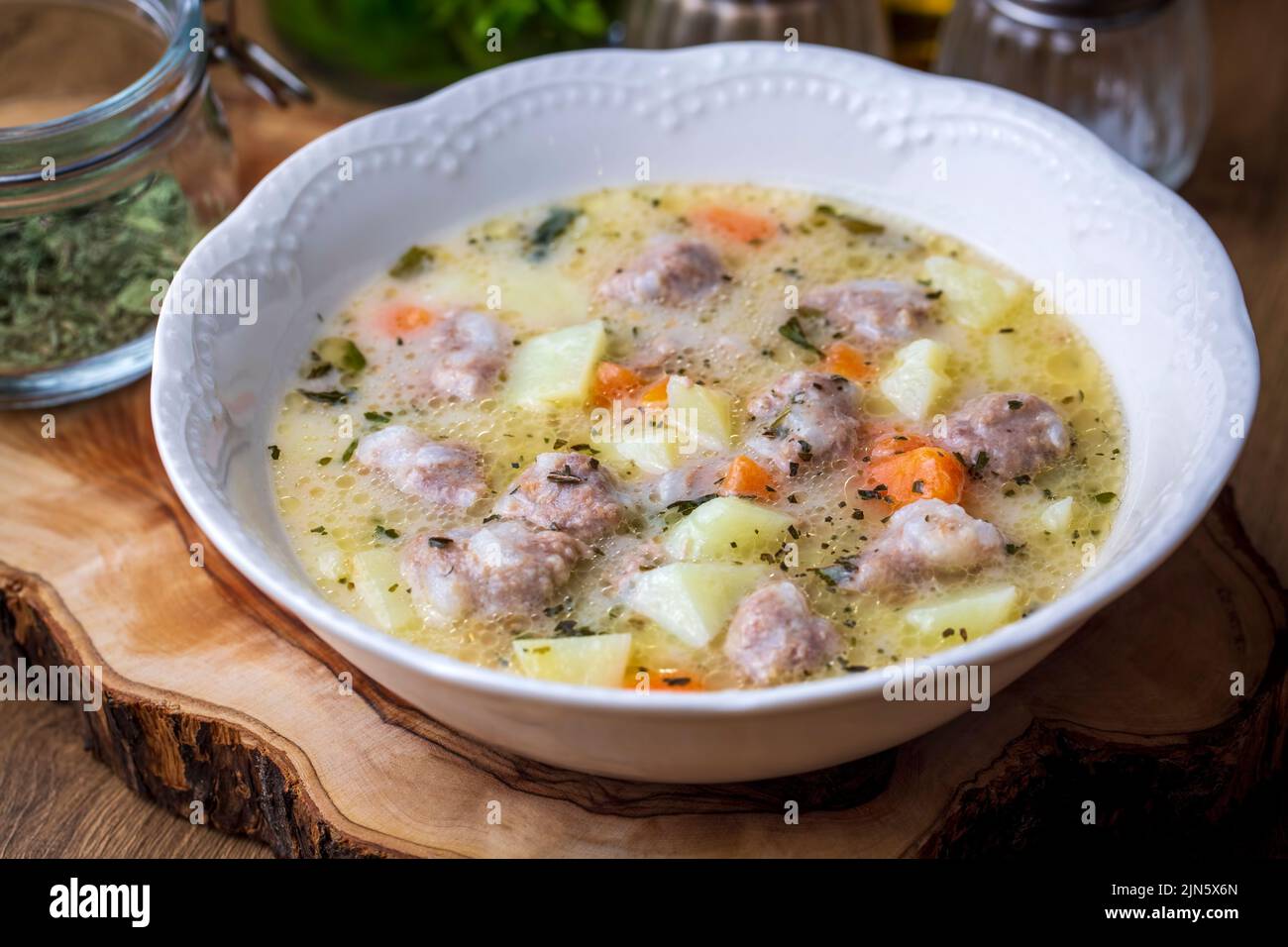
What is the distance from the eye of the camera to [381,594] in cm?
307

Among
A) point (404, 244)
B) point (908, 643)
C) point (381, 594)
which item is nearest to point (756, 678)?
point (908, 643)

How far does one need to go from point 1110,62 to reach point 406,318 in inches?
92.3

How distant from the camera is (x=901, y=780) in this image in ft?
10.3

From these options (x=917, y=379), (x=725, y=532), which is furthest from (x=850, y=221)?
(x=725, y=532)

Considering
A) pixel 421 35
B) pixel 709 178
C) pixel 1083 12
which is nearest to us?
pixel 709 178

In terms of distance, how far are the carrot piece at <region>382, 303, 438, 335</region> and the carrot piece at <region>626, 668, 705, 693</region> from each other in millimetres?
1287

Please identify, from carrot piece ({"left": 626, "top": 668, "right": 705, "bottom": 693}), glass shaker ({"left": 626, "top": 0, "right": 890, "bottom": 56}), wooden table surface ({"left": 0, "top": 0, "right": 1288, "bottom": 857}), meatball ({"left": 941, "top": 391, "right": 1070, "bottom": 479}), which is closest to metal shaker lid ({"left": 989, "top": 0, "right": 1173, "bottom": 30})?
glass shaker ({"left": 626, "top": 0, "right": 890, "bottom": 56})

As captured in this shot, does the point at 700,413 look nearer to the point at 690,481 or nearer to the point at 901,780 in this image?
the point at 690,481

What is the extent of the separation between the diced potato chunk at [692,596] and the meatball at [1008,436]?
0.60m

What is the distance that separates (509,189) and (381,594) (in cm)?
149

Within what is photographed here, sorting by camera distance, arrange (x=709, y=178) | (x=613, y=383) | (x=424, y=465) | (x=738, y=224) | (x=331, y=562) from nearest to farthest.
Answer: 1. (x=331, y=562)
2. (x=424, y=465)
3. (x=613, y=383)
4. (x=738, y=224)
5. (x=709, y=178)

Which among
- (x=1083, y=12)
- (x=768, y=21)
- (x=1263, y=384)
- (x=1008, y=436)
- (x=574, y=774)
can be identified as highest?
(x=1083, y=12)

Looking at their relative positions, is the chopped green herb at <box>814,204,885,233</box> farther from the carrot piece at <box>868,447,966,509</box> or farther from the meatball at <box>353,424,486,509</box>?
the meatball at <box>353,424,486,509</box>

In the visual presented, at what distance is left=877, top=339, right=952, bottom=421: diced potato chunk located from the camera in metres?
3.48
